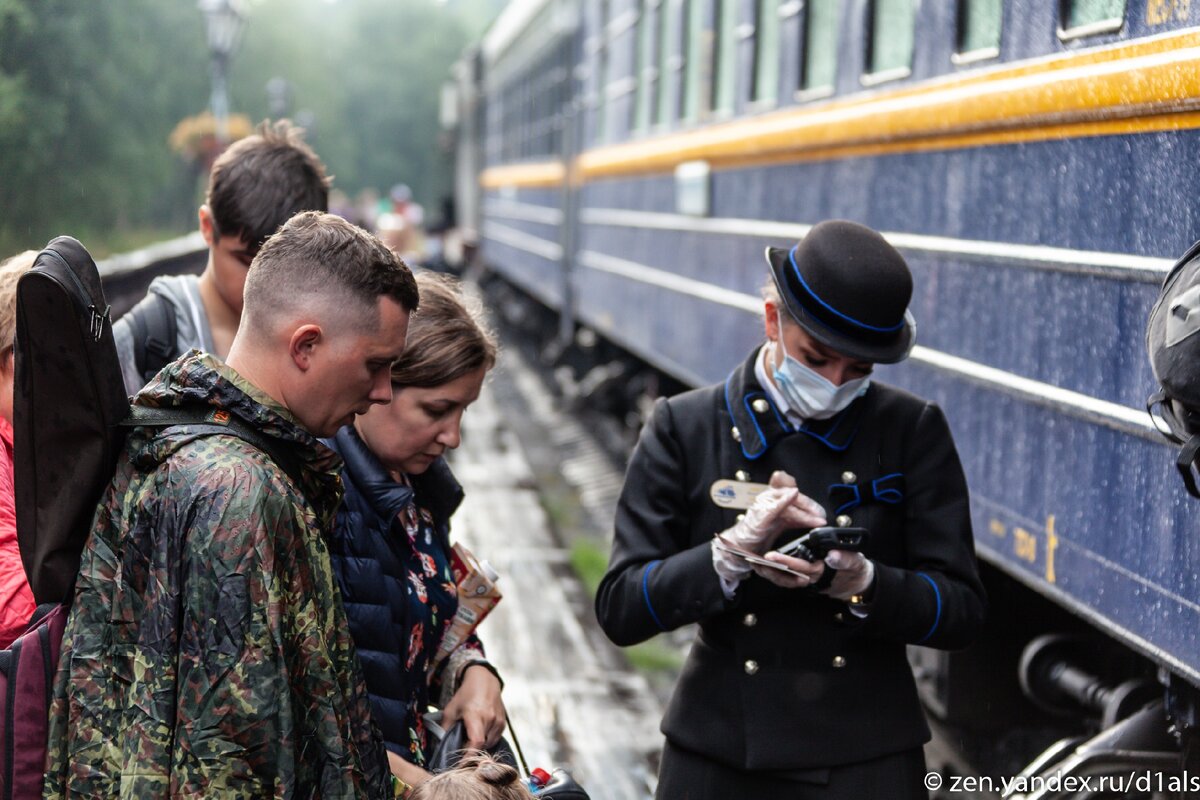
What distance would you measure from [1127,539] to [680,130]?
525 centimetres

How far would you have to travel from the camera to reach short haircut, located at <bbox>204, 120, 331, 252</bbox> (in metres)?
3.07

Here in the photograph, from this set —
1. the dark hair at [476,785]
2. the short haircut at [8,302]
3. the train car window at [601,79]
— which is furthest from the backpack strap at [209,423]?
the train car window at [601,79]

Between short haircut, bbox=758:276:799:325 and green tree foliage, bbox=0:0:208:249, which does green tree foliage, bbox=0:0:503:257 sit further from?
short haircut, bbox=758:276:799:325

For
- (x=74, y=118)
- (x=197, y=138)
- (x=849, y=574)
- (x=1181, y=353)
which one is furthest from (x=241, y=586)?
(x=197, y=138)

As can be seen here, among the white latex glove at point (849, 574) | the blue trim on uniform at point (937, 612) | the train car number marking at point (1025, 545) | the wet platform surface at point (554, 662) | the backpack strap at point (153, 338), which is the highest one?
the backpack strap at point (153, 338)

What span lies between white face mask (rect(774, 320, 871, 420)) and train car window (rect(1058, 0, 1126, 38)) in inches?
47.4

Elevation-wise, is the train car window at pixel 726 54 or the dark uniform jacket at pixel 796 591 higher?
the train car window at pixel 726 54

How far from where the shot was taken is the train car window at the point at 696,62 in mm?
7527

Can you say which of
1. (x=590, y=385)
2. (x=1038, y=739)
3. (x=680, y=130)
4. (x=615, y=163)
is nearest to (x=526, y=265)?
(x=590, y=385)

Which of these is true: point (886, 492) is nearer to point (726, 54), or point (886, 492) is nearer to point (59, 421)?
point (59, 421)

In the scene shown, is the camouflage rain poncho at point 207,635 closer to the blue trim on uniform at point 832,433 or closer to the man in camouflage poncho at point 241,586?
the man in camouflage poncho at point 241,586

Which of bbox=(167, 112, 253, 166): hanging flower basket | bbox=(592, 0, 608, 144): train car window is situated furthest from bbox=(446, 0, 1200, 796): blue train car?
bbox=(167, 112, 253, 166): hanging flower basket

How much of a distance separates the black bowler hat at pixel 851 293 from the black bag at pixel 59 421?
114cm

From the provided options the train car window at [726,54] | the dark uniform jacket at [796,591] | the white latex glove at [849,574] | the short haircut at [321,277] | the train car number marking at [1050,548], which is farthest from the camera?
the train car window at [726,54]
